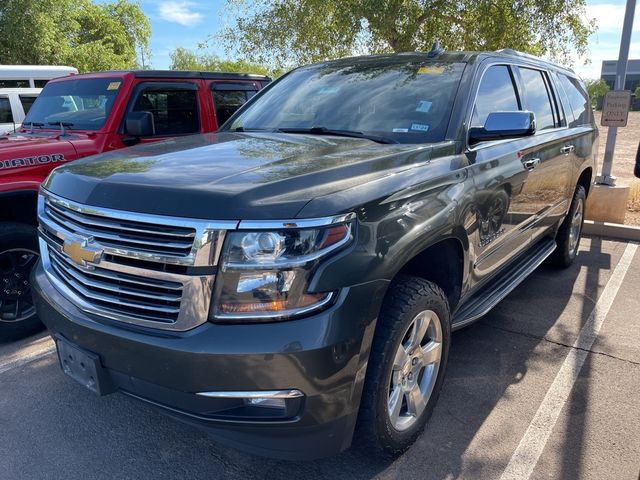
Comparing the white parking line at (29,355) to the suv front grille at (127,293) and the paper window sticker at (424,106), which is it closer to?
the suv front grille at (127,293)

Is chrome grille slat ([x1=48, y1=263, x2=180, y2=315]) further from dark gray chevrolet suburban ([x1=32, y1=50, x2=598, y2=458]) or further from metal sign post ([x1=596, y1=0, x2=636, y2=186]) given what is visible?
metal sign post ([x1=596, y1=0, x2=636, y2=186])

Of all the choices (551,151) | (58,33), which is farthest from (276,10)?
(58,33)

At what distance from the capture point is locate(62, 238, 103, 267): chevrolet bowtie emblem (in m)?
2.20

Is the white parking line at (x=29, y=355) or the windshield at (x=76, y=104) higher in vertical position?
the windshield at (x=76, y=104)

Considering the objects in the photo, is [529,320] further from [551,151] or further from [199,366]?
[199,366]

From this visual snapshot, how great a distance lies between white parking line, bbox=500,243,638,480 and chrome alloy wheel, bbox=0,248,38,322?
3436 millimetres

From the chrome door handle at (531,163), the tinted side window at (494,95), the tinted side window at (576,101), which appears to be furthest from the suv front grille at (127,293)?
the tinted side window at (576,101)

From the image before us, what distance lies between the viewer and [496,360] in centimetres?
367

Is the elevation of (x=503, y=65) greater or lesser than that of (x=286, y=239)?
greater

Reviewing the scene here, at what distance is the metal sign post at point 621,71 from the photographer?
7.21m

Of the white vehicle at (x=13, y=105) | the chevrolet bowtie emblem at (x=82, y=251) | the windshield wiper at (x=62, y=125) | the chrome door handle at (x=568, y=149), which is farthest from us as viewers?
the white vehicle at (x=13, y=105)

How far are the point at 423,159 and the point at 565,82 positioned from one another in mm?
3247

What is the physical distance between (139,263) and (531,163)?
9.25 feet

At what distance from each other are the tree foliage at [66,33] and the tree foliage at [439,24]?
13.2 metres
